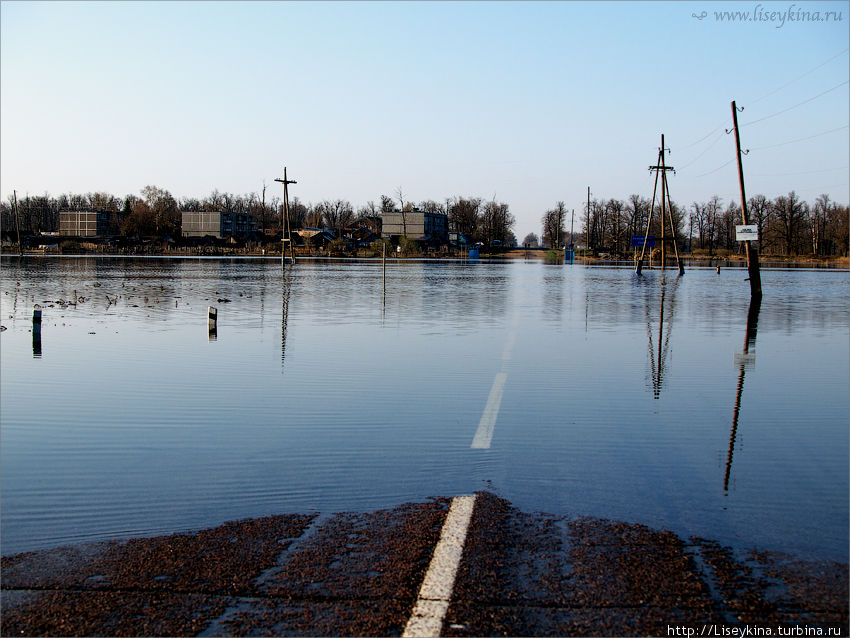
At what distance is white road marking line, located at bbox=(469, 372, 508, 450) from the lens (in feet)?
27.5

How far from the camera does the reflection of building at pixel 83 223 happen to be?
517 feet

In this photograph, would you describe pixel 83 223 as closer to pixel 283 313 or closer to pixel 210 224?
pixel 210 224

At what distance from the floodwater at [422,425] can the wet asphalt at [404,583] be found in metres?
0.45

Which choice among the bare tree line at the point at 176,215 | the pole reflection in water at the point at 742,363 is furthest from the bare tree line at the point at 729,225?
the pole reflection in water at the point at 742,363

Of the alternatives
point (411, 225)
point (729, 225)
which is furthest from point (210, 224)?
point (729, 225)

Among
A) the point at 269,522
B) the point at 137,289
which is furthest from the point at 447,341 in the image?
the point at 137,289

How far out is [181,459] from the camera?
7.77 metres

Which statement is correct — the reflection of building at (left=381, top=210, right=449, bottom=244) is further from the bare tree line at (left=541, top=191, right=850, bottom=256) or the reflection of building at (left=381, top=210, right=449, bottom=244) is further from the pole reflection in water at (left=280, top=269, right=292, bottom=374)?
the pole reflection in water at (left=280, top=269, right=292, bottom=374)

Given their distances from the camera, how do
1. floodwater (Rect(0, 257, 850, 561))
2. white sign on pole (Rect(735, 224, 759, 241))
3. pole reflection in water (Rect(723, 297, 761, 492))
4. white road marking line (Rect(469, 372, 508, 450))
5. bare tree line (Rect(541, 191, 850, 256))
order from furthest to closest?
bare tree line (Rect(541, 191, 850, 256))
white sign on pole (Rect(735, 224, 759, 241))
white road marking line (Rect(469, 372, 508, 450))
pole reflection in water (Rect(723, 297, 761, 492))
floodwater (Rect(0, 257, 850, 561))

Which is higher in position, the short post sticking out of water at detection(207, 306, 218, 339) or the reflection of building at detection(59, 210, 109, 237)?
the reflection of building at detection(59, 210, 109, 237)

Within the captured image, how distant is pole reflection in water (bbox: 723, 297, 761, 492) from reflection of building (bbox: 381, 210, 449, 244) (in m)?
135

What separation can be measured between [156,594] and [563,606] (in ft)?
8.04

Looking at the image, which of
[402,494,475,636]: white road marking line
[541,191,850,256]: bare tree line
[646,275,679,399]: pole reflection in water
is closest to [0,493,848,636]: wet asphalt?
[402,494,475,636]: white road marking line

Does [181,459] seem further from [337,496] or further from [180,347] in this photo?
[180,347]
